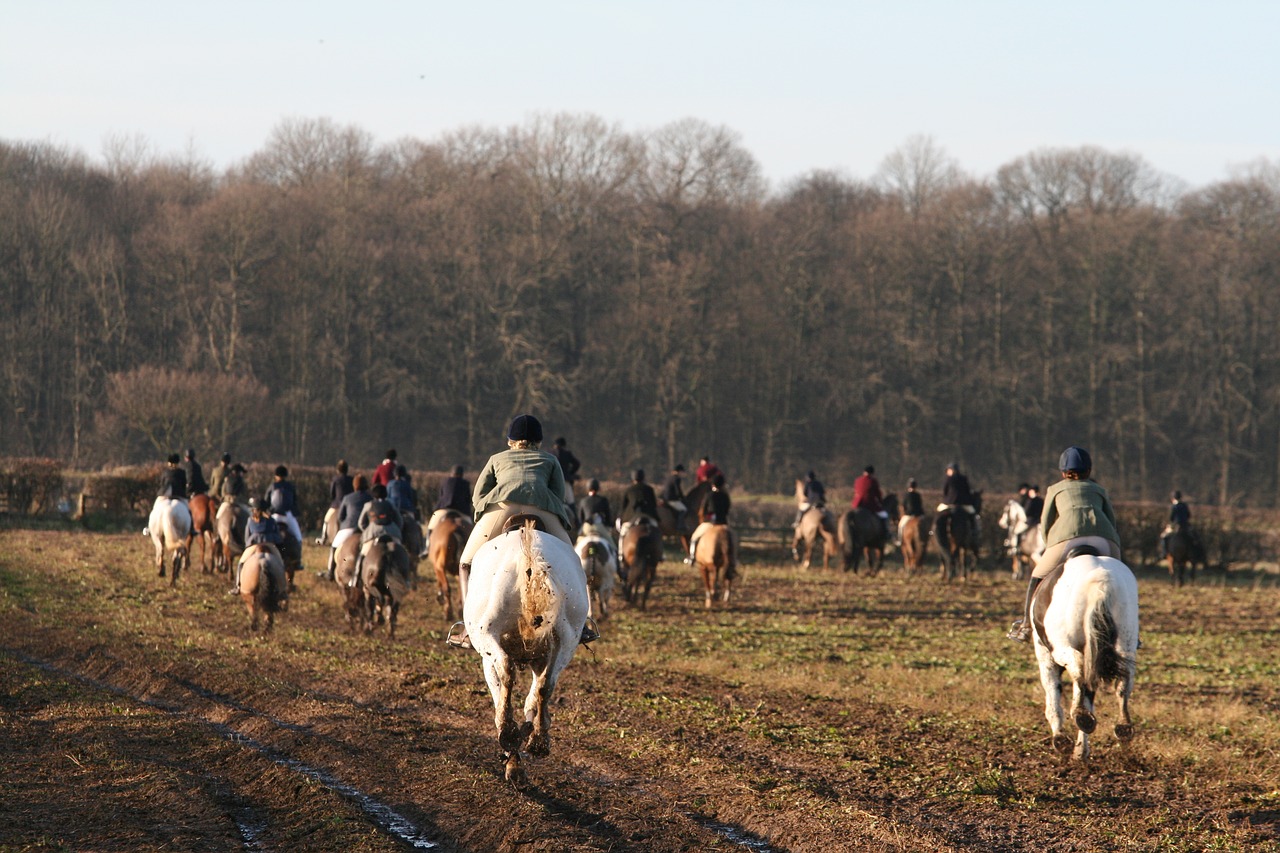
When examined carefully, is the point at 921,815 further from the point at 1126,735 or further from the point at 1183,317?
the point at 1183,317

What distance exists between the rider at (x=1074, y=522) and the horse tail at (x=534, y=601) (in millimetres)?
3732

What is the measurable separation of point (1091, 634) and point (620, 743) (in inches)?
129

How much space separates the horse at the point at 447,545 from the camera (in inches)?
682

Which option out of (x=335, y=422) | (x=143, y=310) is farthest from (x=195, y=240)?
(x=335, y=422)

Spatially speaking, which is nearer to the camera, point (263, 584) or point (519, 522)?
point (519, 522)

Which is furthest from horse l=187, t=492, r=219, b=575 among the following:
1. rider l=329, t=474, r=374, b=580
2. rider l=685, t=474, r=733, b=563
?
rider l=685, t=474, r=733, b=563

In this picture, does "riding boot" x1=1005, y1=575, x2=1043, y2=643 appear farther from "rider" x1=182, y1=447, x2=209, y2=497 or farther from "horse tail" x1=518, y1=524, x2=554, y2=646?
"rider" x1=182, y1=447, x2=209, y2=497

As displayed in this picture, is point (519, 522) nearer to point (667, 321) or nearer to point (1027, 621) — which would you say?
point (1027, 621)

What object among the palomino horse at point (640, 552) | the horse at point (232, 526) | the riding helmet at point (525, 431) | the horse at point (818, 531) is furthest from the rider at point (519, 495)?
the horse at point (818, 531)

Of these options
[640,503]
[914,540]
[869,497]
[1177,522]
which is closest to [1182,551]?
[1177,522]

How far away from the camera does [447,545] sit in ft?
56.9

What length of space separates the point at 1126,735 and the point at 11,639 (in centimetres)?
1143

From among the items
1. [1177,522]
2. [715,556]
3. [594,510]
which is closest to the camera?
[594,510]

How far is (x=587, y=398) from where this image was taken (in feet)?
180
